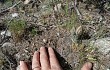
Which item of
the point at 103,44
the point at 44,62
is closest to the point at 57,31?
the point at 44,62

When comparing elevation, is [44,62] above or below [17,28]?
below

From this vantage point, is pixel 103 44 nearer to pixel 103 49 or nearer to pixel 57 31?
pixel 103 49

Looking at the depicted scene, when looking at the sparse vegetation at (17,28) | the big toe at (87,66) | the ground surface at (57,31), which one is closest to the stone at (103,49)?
the ground surface at (57,31)

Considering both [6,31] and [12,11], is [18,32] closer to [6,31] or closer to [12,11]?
[6,31]

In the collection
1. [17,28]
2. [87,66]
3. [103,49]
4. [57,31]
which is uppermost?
[17,28]

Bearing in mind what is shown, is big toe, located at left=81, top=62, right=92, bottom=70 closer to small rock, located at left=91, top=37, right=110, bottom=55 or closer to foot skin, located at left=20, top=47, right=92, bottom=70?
foot skin, located at left=20, top=47, right=92, bottom=70

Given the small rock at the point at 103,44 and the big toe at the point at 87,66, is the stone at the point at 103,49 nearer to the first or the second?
the small rock at the point at 103,44
